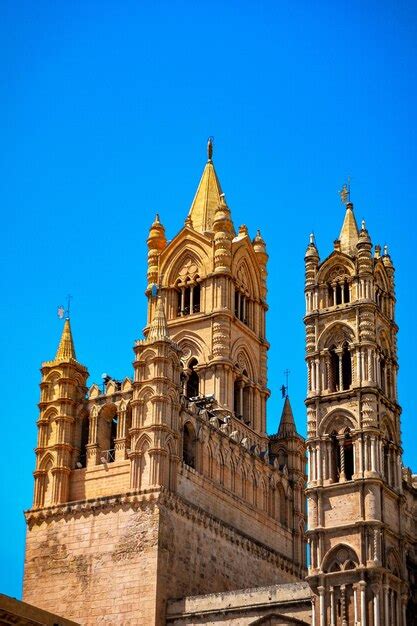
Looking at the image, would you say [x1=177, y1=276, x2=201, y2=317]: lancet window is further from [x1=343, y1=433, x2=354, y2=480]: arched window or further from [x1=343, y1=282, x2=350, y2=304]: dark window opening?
[x1=343, y1=433, x2=354, y2=480]: arched window

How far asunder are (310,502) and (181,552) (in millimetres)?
10293

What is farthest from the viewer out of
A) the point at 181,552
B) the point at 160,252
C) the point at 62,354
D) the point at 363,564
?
the point at 160,252

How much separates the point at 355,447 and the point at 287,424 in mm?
23388

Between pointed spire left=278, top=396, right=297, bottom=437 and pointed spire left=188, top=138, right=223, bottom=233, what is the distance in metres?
12.5

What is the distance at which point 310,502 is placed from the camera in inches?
2283

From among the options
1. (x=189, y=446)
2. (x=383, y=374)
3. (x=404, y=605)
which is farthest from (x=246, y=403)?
(x=404, y=605)

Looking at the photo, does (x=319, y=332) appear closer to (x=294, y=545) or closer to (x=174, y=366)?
(x=174, y=366)

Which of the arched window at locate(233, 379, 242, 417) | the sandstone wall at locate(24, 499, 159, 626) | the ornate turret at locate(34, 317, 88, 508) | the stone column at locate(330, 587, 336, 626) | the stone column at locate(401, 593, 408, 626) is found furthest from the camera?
the arched window at locate(233, 379, 242, 417)

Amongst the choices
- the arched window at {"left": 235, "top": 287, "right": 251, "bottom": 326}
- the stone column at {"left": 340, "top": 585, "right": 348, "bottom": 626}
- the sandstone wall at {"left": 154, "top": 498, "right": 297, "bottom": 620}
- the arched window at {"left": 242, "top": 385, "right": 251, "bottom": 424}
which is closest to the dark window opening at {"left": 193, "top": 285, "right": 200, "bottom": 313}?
the arched window at {"left": 235, "top": 287, "right": 251, "bottom": 326}

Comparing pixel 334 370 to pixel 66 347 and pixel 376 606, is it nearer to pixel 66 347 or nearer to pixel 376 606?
pixel 376 606

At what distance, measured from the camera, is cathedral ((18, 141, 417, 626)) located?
57.7m

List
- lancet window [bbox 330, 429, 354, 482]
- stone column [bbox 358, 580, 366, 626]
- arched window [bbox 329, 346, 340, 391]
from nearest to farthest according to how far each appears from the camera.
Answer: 1. stone column [bbox 358, 580, 366, 626]
2. lancet window [bbox 330, 429, 354, 482]
3. arched window [bbox 329, 346, 340, 391]

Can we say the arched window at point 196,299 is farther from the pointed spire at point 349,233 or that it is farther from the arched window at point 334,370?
the arched window at point 334,370

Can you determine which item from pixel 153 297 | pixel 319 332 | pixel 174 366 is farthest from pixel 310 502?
pixel 153 297
